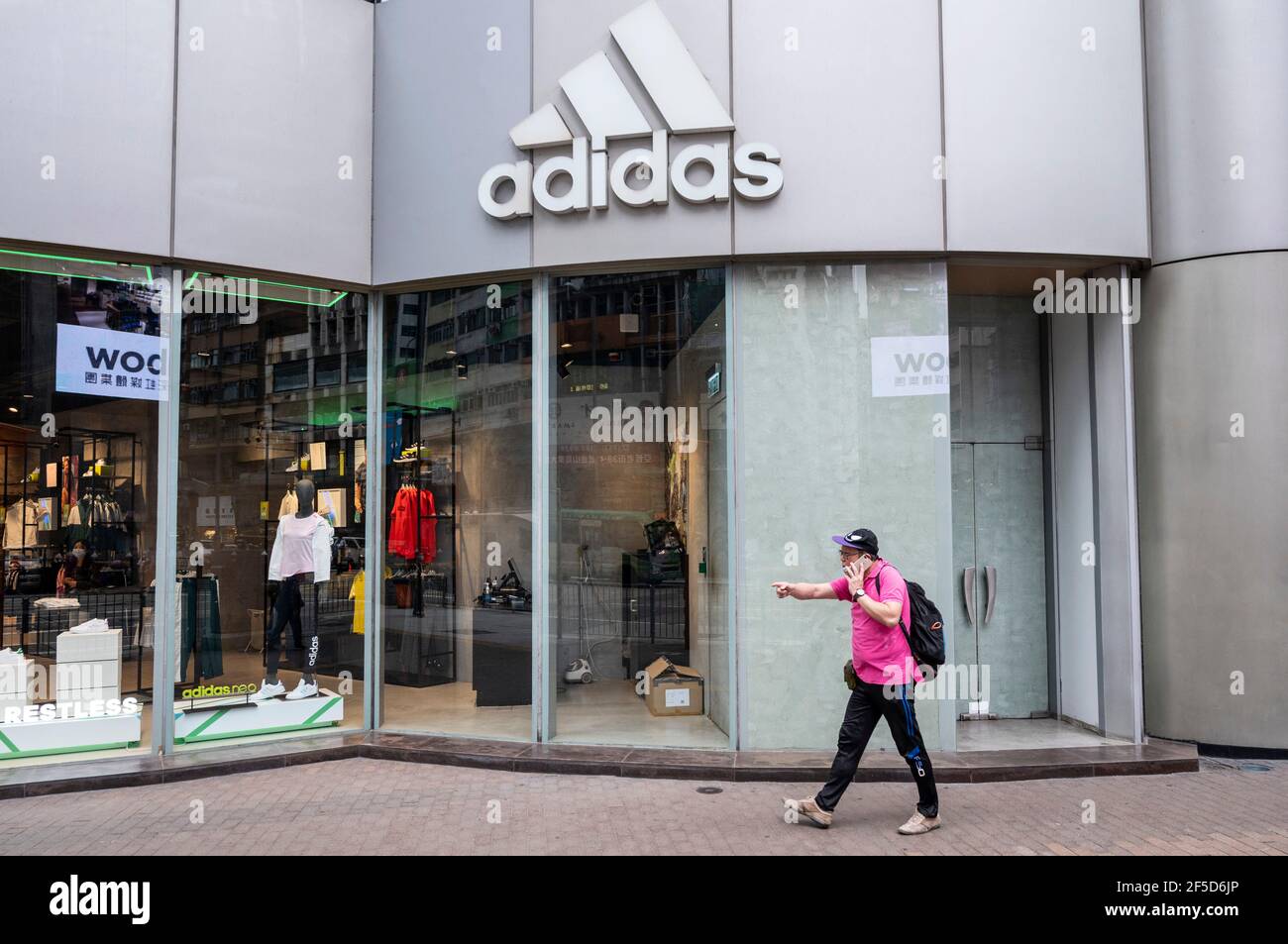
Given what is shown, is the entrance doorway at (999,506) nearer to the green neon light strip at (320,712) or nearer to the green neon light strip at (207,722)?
the green neon light strip at (320,712)

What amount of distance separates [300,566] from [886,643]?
5761 mm

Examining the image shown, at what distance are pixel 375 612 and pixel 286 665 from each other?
0.92 m

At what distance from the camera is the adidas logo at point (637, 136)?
8.12m

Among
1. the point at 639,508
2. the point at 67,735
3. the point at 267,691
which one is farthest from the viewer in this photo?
the point at 639,508

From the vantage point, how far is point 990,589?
9352mm

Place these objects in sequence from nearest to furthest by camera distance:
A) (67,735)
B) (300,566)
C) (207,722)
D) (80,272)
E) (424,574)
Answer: (67,735)
(80,272)
(207,722)
(300,566)
(424,574)

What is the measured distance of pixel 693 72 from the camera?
821cm

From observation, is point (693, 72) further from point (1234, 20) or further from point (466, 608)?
point (466, 608)

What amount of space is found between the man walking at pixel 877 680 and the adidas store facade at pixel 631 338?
6.15 feet

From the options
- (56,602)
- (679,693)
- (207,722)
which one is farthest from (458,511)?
(56,602)

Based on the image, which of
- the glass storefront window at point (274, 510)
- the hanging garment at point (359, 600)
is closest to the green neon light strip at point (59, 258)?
the glass storefront window at point (274, 510)

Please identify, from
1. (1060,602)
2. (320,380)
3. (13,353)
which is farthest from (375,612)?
(1060,602)

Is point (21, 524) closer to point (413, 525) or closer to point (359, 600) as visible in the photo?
point (359, 600)
